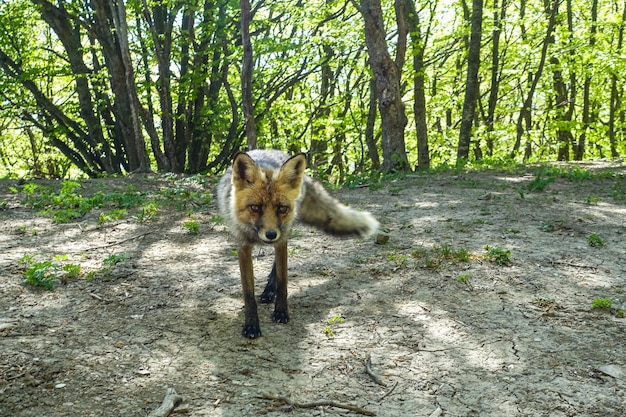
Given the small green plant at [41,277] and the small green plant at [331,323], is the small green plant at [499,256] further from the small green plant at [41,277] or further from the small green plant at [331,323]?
the small green plant at [41,277]

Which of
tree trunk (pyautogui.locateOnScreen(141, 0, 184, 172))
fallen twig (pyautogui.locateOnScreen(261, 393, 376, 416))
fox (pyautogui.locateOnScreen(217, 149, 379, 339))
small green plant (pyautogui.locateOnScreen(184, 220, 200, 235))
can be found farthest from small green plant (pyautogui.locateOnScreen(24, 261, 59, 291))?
tree trunk (pyautogui.locateOnScreen(141, 0, 184, 172))

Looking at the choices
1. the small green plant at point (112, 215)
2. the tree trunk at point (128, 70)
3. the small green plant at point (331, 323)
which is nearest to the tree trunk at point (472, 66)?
the tree trunk at point (128, 70)

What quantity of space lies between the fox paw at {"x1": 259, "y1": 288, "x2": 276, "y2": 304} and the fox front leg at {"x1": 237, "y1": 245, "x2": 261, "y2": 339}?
74cm

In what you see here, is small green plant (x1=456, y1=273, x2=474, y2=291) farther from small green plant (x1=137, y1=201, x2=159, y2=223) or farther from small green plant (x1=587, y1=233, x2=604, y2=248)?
small green plant (x1=137, y1=201, x2=159, y2=223)

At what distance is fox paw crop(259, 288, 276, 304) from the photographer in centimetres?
516

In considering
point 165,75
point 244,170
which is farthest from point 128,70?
point 244,170

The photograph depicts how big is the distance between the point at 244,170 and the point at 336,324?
5.23ft

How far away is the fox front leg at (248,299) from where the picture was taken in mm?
4321

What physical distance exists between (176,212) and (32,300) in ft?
12.6

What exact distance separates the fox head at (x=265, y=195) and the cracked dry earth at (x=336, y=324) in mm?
967

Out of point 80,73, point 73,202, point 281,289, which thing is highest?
point 80,73

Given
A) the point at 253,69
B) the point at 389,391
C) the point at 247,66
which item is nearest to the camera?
the point at 389,391

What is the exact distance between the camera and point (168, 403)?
10.6 feet

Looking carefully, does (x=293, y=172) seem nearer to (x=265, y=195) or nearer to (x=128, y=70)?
(x=265, y=195)
